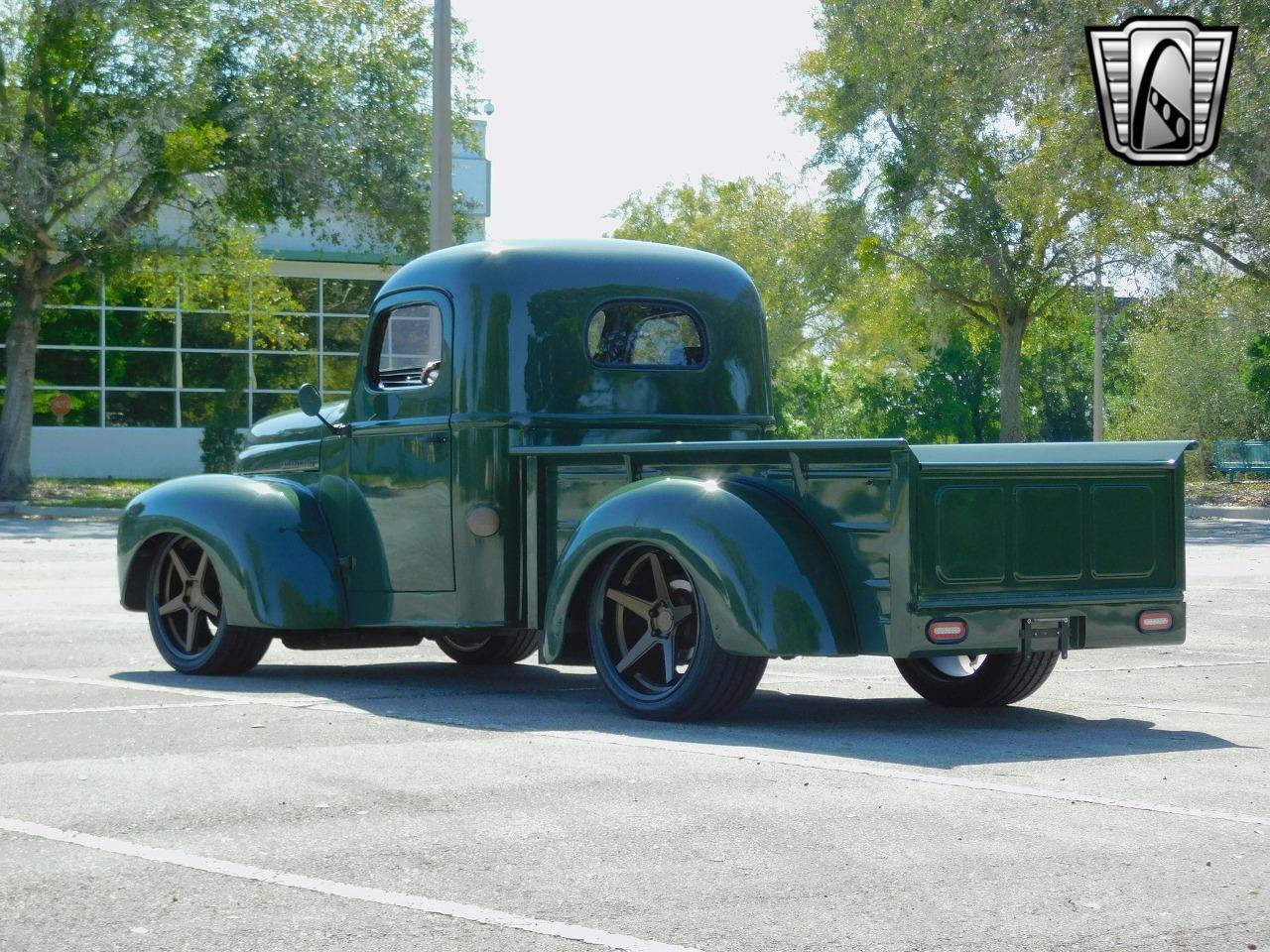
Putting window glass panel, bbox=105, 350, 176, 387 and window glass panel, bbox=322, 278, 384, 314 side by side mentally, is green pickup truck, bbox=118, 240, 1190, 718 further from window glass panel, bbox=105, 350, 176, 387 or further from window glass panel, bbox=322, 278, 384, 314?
window glass panel, bbox=322, 278, 384, 314

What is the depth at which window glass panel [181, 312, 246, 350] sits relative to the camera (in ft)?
135

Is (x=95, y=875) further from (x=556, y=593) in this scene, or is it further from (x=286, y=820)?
(x=556, y=593)

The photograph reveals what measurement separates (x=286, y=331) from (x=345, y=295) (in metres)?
8.70

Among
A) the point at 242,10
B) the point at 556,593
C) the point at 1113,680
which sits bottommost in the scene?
the point at 1113,680

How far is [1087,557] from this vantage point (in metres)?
7.83

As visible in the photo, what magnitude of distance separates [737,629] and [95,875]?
10.2 feet

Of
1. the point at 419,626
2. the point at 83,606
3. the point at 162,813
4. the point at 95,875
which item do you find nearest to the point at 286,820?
the point at 162,813

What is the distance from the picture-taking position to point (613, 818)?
19.1ft

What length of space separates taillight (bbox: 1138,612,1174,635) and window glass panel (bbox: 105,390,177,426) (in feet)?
116

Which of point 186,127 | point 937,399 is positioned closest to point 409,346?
point 186,127

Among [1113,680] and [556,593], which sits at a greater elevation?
[556,593]

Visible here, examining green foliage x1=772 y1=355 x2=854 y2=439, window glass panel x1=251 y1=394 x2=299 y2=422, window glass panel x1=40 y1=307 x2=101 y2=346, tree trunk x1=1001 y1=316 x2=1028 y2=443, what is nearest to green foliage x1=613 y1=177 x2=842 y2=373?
green foliage x1=772 y1=355 x2=854 y2=439

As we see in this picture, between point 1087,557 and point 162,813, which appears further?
point 1087,557

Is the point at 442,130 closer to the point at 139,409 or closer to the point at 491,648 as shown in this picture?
the point at 491,648
